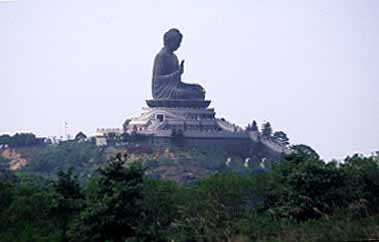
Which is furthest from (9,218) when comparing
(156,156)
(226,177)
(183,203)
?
(156,156)

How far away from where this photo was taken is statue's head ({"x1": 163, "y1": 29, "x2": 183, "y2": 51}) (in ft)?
207

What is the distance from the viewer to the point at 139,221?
75.7 feet

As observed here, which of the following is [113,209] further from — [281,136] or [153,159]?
[281,136]

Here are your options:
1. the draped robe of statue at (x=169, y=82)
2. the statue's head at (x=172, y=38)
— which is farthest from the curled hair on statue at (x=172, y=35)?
the draped robe of statue at (x=169, y=82)

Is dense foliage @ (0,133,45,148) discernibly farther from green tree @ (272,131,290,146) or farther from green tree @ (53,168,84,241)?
green tree @ (53,168,84,241)

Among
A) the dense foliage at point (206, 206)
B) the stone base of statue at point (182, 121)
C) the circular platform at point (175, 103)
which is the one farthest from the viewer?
the circular platform at point (175, 103)

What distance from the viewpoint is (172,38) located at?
207 feet

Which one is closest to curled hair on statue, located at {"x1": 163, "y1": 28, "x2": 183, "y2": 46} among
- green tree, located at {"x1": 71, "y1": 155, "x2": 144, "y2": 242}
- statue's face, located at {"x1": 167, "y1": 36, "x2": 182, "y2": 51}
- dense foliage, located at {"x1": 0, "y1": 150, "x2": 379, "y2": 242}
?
statue's face, located at {"x1": 167, "y1": 36, "x2": 182, "y2": 51}

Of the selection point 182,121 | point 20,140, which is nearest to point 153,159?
point 182,121

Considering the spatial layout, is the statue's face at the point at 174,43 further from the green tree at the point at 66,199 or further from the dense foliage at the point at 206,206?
the green tree at the point at 66,199

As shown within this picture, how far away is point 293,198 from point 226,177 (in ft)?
9.06

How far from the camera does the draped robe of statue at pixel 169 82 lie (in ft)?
206

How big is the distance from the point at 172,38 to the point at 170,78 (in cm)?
276

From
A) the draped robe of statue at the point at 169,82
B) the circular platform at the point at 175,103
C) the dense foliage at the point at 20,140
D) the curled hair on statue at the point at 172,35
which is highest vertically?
the curled hair on statue at the point at 172,35
